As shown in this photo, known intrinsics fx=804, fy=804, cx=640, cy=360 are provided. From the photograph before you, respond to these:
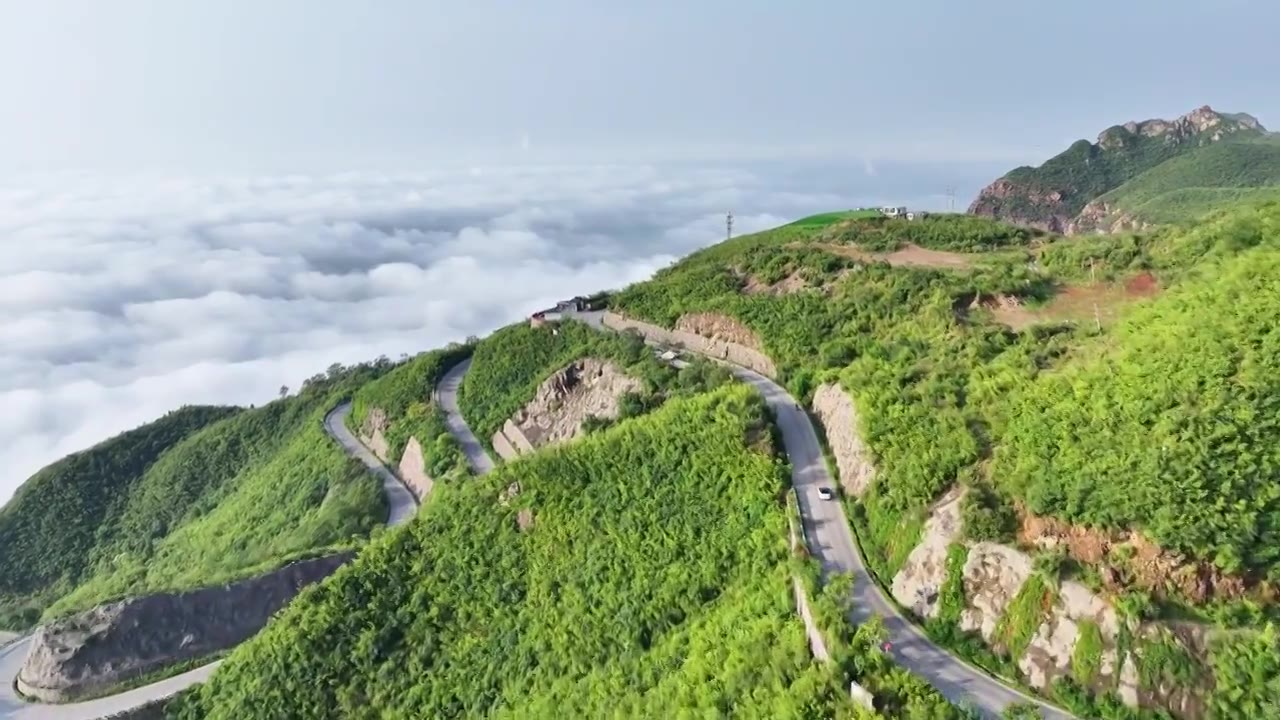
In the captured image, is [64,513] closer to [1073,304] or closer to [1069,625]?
[1073,304]

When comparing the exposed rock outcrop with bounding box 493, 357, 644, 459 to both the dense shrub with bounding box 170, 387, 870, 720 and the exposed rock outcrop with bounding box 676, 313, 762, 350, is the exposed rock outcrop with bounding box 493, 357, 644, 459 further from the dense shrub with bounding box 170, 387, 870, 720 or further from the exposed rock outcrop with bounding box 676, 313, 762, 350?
the dense shrub with bounding box 170, 387, 870, 720

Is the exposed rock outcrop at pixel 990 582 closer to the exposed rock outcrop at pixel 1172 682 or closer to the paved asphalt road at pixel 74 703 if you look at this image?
the exposed rock outcrop at pixel 1172 682

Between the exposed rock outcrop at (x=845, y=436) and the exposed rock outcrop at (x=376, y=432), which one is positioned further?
the exposed rock outcrop at (x=376, y=432)

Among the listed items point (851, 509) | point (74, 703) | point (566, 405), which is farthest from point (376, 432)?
point (851, 509)

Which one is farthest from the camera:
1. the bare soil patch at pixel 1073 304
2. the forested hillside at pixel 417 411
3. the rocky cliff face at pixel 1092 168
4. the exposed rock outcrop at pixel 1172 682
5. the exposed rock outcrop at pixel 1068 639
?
the rocky cliff face at pixel 1092 168

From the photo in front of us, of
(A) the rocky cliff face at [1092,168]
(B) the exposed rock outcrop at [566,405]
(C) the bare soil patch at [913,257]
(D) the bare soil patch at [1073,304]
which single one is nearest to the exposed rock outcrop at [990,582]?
(D) the bare soil patch at [1073,304]
